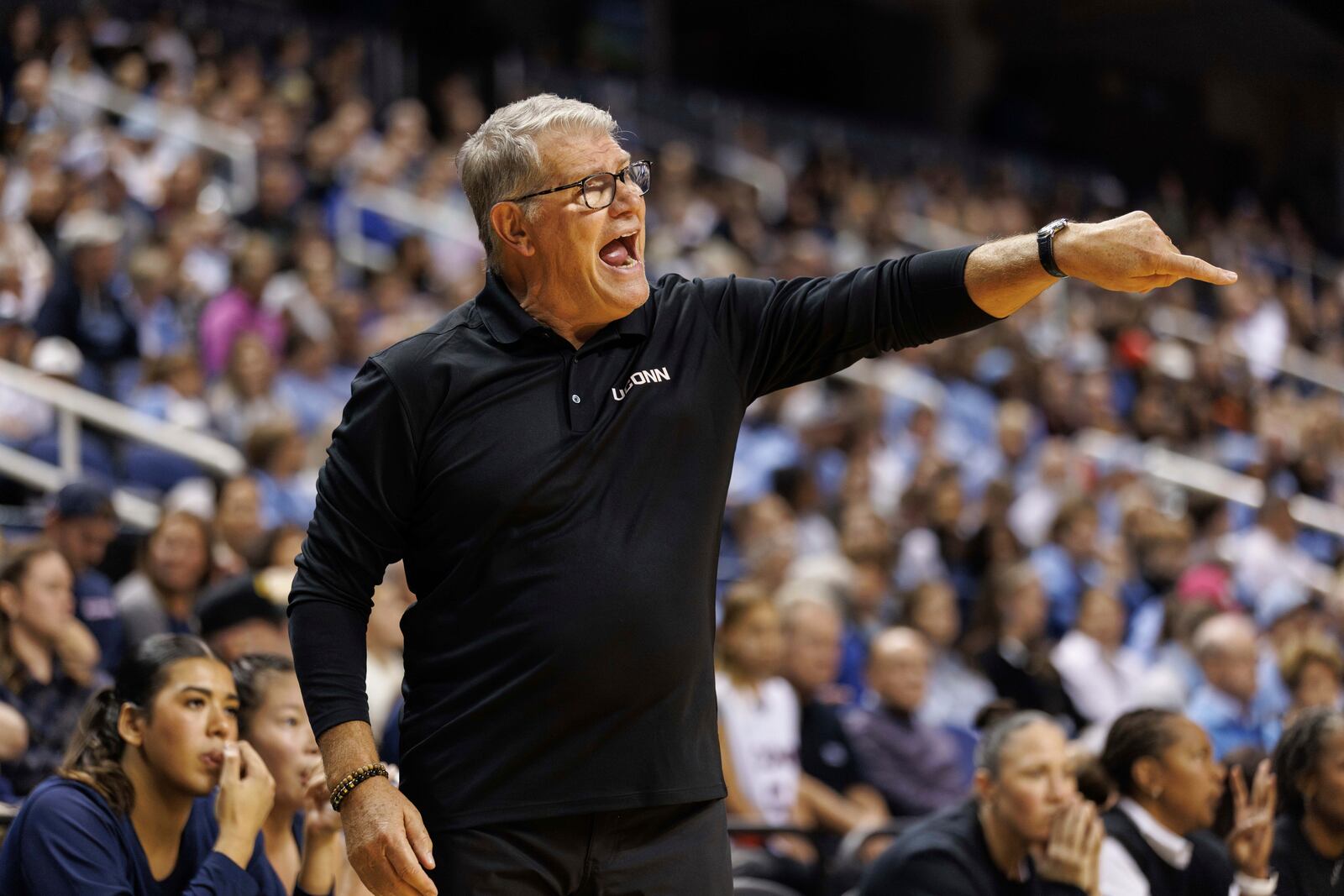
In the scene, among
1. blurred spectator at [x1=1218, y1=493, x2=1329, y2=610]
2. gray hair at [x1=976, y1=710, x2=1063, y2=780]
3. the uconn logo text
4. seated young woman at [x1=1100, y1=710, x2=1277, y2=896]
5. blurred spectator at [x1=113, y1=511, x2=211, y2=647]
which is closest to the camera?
the uconn logo text

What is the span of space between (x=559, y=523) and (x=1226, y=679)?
4.30 metres

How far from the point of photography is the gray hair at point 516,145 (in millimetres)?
2256

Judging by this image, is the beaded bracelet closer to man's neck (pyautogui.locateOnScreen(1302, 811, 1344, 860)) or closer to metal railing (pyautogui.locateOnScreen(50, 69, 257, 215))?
man's neck (pyautogui.locateOnScreen(1302, 811, 1344, 860))

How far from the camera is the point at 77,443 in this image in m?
6.22

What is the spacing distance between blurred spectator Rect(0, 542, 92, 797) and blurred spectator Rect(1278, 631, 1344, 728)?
3.49m

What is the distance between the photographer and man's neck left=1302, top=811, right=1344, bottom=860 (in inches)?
137

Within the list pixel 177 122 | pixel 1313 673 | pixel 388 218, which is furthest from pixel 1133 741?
pixel 177 122

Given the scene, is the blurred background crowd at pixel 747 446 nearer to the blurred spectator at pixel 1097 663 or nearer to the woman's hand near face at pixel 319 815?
the blurred spectator at pixel 1097 663

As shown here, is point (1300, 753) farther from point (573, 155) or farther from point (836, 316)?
point (573, 155)

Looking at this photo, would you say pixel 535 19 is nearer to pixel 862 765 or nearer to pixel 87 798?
pixel 862 765

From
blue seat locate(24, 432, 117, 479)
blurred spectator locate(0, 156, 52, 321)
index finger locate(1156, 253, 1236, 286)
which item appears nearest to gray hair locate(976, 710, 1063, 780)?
index finger locate(1156, 253, 1236, 286)

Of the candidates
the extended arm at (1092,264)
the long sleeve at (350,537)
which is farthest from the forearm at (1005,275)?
the long sleeve at (350,537)

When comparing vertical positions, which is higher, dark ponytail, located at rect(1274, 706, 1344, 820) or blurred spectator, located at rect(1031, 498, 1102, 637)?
dark ponytail, located at rect(1274, 706, 1344, 820)

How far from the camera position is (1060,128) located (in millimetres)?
18703
